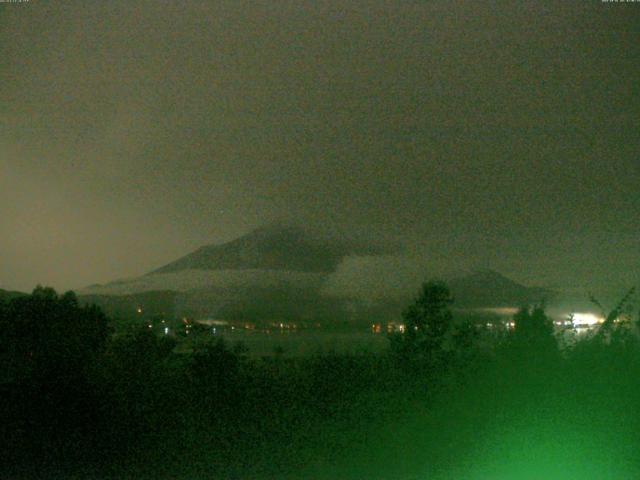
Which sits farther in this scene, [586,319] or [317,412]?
[586,319]

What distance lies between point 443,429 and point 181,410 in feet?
11.3

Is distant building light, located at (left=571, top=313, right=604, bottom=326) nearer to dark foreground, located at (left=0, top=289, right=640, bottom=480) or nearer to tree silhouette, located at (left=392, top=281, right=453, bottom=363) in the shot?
dark foreground, located at (left=0, top=289, right=640, bottom=480)

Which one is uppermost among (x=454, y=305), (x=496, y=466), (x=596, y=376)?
(x=454, y=305)

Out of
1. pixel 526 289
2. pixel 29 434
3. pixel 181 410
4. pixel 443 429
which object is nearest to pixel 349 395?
pixel 443 429

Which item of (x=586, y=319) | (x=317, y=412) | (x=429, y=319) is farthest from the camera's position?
(x=429, y=319)

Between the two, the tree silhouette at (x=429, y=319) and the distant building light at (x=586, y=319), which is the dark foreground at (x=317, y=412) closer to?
the distant building light at (x=586, y=319)

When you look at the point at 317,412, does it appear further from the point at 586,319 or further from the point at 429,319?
the point at 429,319

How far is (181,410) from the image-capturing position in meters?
10.1

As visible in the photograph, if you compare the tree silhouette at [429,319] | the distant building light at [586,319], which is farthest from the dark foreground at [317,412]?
the tree silhouette at [429,319]

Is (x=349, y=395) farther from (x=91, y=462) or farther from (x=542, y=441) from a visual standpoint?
(x=91, y=462)

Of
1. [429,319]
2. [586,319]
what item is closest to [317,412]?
[586,319]

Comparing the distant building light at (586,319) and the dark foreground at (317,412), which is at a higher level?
the distant building light at (586,319)

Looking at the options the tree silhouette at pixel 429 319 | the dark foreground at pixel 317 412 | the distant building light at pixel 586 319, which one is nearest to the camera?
the dark foreground at pixel 317 412

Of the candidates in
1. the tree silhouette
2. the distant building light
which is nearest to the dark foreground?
the distant building light
